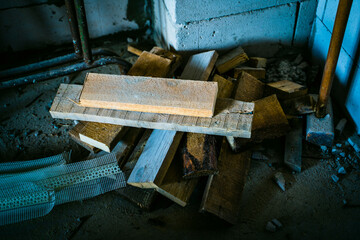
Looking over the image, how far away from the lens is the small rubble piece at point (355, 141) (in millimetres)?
2809

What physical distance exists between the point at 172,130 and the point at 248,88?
0.90m

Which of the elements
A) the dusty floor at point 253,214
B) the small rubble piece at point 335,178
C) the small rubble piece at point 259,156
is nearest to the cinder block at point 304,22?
the dusty floor at point 253,214

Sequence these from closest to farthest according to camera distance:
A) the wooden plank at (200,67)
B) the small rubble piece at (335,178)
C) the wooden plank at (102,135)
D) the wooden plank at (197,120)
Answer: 1. the wooden plank at (197,120)
2. the wooden plank at (102,135)
3. the small rubble piece at (335,178)
4. the wooden plank at (200,67)

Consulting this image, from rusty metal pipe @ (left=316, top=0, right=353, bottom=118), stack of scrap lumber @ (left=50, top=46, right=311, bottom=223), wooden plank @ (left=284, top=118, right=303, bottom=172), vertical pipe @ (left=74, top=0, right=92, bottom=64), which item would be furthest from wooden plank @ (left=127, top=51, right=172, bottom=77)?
rusty metal pipe @ (left=316, top=0, right=353, bottom=118)

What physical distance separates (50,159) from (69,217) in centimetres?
60

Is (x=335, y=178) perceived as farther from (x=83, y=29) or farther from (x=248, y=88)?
(x=83, y=29)

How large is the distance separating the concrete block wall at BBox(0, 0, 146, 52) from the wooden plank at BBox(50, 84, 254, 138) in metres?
1.94

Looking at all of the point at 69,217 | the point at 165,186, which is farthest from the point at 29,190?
the point at 165,186

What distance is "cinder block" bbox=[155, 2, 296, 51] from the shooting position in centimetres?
320

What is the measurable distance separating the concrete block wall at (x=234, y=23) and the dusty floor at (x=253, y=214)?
125 centimetres

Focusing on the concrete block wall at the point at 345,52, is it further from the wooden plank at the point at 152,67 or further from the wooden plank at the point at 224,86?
the wooden plank at the point at 152,67

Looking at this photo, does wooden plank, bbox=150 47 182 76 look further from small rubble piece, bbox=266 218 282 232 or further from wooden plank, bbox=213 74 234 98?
small rubble piece, bbox=266 218 282 232

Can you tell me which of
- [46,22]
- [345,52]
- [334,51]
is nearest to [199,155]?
[334,51]

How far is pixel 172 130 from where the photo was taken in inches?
97.3
